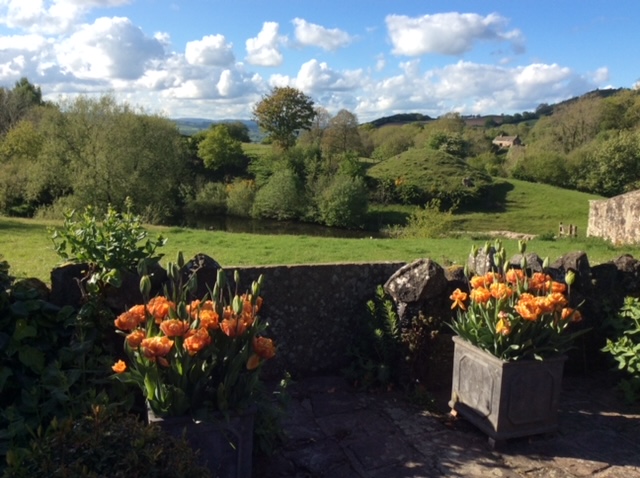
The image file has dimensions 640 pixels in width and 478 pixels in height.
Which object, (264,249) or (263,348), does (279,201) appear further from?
(263,348)

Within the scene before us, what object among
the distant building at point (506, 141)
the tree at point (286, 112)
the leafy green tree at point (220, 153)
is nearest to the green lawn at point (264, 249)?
the leafy green tree at point (220, 153)

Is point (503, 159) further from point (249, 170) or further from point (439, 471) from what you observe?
point (439, 471)

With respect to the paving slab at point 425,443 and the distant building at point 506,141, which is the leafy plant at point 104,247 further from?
the distant building at point 506,141

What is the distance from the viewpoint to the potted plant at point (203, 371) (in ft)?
9.24

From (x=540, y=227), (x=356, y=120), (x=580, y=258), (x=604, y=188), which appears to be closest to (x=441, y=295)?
(x=580, y=258)

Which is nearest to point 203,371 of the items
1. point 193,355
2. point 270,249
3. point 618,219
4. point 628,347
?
point 193,355

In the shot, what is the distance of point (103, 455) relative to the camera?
6.38 ft

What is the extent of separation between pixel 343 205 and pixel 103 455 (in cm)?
3766

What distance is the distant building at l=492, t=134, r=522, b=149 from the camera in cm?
6506

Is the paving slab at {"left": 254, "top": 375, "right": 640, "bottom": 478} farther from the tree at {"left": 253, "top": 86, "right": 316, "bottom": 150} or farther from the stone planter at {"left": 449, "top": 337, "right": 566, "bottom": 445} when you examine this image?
the tree at {"left": 253, "top": 86, "right": 316, "bottom": 150}

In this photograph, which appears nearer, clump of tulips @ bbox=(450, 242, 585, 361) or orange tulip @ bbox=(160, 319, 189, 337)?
orange tulip @ bbox=(160, 319, 189, 337)

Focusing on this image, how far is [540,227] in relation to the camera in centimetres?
4022

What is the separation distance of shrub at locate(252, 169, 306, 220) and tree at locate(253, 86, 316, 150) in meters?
20.1

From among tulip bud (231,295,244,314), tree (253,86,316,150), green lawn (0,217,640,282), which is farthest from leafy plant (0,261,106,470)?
tree (253,86,316,150)
